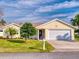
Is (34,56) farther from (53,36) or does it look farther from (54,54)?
(53,36)

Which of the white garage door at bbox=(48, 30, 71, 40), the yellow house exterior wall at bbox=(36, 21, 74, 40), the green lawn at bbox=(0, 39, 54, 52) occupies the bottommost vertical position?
the green lawn at bbox=(0, 39, 54, 52)

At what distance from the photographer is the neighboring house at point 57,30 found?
131ft

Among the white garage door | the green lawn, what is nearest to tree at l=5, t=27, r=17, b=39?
the white garage door

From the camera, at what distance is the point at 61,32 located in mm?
40219

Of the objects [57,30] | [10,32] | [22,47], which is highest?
[57,30]

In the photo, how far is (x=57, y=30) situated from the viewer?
40375 millimetres

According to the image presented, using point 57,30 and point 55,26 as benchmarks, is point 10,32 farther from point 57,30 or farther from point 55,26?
point 57,30

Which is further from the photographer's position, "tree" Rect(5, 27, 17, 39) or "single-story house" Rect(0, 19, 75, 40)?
A: "tree" Rect(5, 27, 17, 39)

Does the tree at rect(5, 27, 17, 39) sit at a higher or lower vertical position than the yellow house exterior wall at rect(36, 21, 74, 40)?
lower

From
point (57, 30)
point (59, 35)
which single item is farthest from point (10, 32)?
point (59, 35)

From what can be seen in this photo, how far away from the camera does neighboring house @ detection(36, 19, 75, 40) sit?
40.1 meters

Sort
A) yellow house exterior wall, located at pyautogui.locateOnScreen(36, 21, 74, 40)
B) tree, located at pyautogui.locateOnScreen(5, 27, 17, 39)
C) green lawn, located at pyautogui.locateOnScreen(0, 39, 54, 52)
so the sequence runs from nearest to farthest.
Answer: green lawn, located at pyautogui.locateOnScreen(0, 39, 54, 52), yellow house exterior wall, located at pyautogui.locateOnScreen(36, 21, 74, 40), tree, located at pyautogui.locateOnScreen(5, 27, 17, 39)

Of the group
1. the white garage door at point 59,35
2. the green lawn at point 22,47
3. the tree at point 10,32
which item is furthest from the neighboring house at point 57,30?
the green lawn at point 22,47

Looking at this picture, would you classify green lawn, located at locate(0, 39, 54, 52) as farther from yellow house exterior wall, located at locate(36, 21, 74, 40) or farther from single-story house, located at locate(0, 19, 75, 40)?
yellow house exterior wall, located at locate(36, 21, 74, 40)
